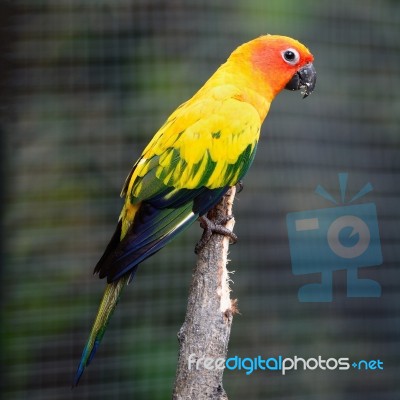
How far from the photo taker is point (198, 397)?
0.86 metres

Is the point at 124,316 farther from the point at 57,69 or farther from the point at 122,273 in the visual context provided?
the point at 122,273

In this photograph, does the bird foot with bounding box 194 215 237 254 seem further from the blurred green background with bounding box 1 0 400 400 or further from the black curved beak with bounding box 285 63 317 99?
the blurred green background with bounding box 1 0 400 400

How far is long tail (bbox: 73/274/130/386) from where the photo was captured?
0.90 m

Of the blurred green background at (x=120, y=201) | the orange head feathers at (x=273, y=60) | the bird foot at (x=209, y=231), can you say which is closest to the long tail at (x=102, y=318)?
the bird foot at (x=209, y=231)

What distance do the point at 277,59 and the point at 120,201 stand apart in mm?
572

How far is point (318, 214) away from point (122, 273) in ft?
2.38

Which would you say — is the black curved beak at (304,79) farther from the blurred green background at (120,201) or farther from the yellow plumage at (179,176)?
the blurred green background at (120,201)

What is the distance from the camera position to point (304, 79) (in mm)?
1161

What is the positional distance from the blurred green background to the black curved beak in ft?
1.37

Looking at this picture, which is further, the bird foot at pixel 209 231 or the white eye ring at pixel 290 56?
the white eye ring at pixel 290 56

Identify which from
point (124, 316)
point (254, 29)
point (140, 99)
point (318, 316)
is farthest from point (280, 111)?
point (124, 316)

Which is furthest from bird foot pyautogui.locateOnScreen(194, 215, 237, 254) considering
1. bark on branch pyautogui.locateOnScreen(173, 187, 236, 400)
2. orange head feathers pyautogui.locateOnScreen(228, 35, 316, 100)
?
orange head feathers pyautogui.locateOnScreen(228, 35, 316, 100)

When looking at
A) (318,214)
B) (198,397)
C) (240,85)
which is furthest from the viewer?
(318,214)

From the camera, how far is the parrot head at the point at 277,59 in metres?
1.12
